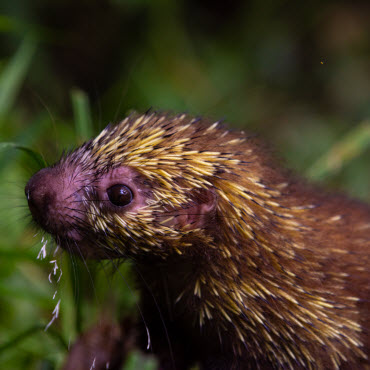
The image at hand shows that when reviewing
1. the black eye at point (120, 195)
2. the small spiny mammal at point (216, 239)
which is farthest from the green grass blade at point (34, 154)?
the black eye at point (120, 195)

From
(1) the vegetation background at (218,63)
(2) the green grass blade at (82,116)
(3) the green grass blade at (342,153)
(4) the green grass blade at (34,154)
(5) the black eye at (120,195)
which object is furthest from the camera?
(1) the vegetation background at (218,63)

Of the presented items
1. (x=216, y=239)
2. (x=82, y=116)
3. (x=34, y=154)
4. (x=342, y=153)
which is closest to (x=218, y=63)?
(x=342, y=153)

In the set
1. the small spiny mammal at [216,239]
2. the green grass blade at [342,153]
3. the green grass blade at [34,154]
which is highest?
the green grass blade at [342,153]

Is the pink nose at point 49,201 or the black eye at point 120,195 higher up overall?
the black eye at point 120,195

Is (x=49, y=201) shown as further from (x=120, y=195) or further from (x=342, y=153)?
(x=342, y=153)

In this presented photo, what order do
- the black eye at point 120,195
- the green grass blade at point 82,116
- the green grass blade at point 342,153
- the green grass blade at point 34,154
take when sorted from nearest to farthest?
the black eye at point 120,195, the green grass blade at point 34,154, the green grass blade at point 82,116, the green grass blade at point 342,153

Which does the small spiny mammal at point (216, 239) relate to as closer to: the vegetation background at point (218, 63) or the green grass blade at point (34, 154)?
the green grass blade at point (34, 154)

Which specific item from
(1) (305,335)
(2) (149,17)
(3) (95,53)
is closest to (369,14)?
(2) (149,17)
